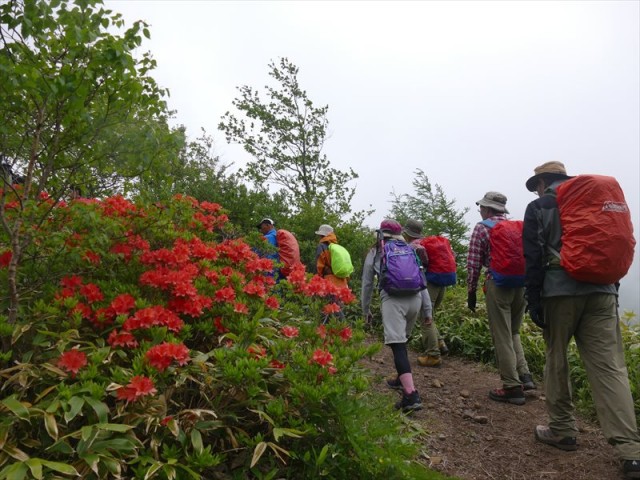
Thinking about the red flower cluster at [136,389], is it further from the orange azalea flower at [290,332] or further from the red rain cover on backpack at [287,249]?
the red rain cover on backpack at [287,249]

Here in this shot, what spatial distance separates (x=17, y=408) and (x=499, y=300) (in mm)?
3660

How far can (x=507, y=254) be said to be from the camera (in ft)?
12.7

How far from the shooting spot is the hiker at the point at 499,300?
4074 mm

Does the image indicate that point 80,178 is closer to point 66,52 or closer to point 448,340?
point 66,52

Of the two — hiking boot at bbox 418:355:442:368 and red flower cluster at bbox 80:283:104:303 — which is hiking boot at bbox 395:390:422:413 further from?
red flower cluster at bbox 80:283:104:303

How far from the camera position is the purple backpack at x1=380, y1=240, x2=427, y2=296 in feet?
12.7

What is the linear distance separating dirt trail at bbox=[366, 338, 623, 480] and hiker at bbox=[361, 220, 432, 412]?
306 millimetres

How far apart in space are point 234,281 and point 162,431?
39.3 inches

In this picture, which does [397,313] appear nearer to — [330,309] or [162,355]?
[330,309]

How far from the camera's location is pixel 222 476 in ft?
6.70

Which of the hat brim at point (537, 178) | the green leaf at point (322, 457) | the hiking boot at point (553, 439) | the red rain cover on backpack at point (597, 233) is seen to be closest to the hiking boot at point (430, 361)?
the hiking boot at point (553, 439)

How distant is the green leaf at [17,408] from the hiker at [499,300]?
11.6 feet

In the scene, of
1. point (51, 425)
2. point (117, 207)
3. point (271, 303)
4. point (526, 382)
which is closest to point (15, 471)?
point (51, 425)

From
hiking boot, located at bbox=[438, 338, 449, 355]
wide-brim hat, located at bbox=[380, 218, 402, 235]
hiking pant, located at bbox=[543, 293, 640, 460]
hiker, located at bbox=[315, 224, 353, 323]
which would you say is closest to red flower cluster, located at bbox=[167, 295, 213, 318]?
wide-brim hat, located at bbox=[380, 218, 402, 235]
